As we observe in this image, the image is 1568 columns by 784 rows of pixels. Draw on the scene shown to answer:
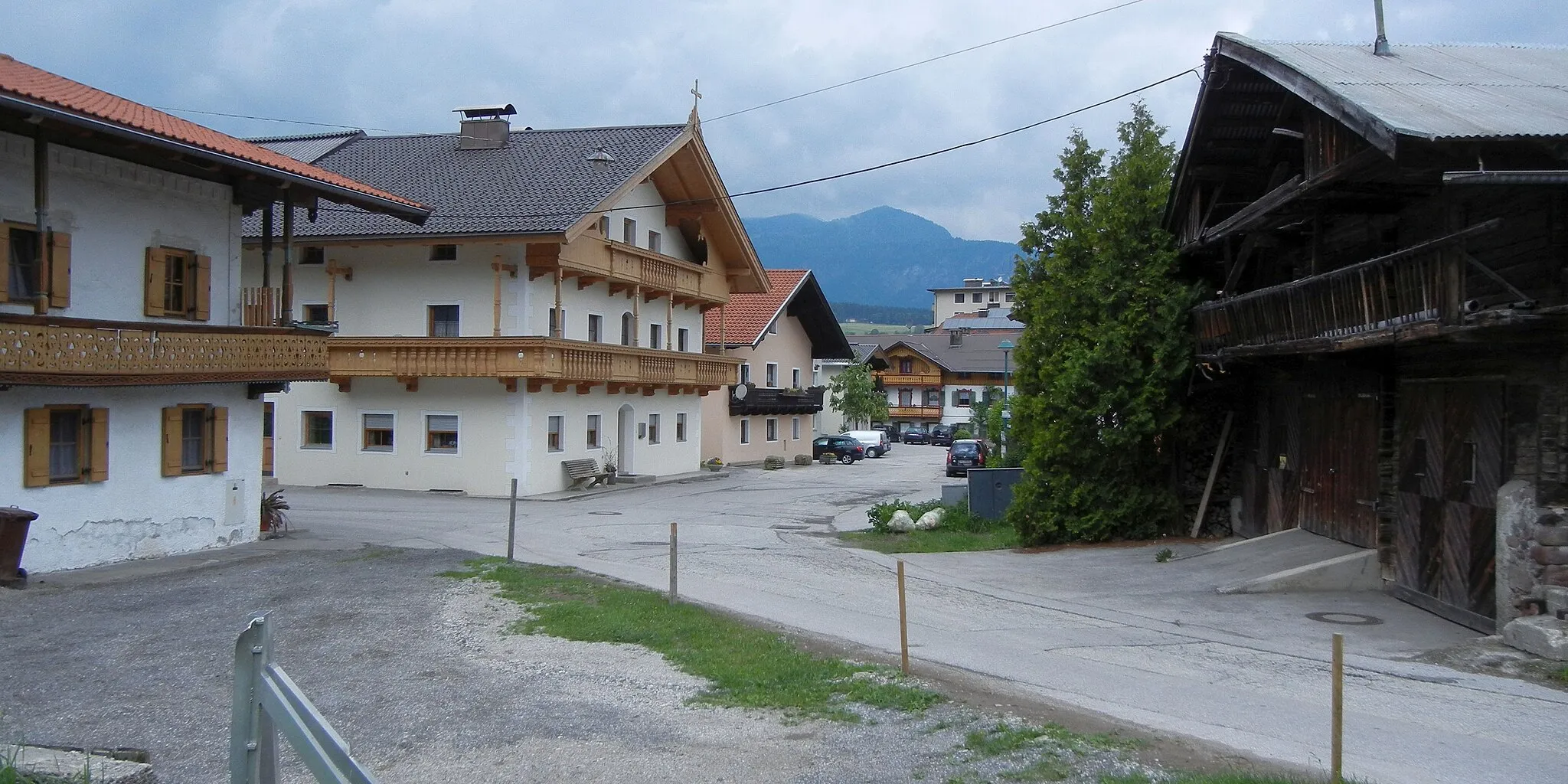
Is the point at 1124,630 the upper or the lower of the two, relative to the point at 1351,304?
lower

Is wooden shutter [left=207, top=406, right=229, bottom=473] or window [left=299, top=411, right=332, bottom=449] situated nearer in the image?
wooden shutter [left=207, top=406, right=229, bottom=473]

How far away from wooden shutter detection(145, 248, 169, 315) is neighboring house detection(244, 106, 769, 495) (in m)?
12.2

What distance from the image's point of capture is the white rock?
23594 mm

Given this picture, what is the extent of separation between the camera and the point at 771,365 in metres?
52.0

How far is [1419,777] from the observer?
6988 millimetres

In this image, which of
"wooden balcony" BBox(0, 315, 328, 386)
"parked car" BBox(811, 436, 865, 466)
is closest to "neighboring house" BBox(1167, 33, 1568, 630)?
"wooden balcony" BBox(0, 315, 328, 386)

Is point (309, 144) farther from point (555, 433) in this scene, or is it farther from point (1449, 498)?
point (1449, 498)

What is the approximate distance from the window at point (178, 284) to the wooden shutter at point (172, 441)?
60.2 inches

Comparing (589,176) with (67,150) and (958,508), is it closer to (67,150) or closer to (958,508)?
(958,508)

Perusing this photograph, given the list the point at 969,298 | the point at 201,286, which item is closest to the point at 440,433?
the point at 201,286

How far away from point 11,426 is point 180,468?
2.92 meters

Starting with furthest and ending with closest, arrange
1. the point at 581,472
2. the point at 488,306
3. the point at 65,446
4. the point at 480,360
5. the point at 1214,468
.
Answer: the point at 581,472 → the point at 488,306 → the point at 480,360 → the point at 1214,468 → the point at 65,446

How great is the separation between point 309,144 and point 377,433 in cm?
1225

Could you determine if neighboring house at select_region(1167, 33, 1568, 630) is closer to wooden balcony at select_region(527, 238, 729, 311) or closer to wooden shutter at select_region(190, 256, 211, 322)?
wooden shutter at select_region(190, 256, 211, 322)
